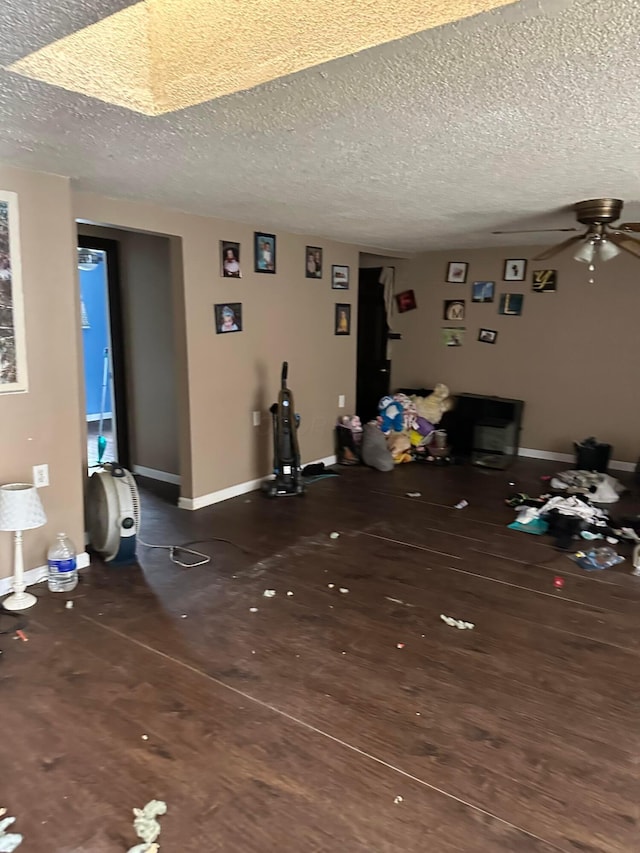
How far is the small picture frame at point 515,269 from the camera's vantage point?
249 inches

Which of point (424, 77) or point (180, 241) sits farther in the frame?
point (180, 241)

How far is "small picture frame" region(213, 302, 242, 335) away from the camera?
4664mm

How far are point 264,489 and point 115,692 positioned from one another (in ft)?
9.17

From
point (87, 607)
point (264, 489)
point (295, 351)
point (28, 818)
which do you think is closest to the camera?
point (28, 818)

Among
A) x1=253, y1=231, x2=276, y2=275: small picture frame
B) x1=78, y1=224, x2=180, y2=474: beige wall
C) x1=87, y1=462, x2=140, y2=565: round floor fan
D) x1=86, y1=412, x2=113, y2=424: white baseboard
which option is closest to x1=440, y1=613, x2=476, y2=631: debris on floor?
x1=87, y1=462, x2=140, y2=565: round floor fan

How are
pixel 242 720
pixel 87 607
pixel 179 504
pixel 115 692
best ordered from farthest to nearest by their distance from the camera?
pixel 179 504 → pixel 87 607 → pixel 115 692 → pixel 242 720

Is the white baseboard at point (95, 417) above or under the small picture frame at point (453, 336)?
under

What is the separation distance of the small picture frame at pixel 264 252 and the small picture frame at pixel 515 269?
8.78 feet

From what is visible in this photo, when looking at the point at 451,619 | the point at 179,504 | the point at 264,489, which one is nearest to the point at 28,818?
the point at 451,619

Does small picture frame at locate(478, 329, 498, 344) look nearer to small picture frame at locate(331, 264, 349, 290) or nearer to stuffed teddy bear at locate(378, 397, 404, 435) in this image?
stuffed teddy bear at locate(378, 397, 404, 435)

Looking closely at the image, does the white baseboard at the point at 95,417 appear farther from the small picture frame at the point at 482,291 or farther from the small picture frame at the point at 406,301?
the small picture frame at the point at 482,291

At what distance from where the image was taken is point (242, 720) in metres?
2.27

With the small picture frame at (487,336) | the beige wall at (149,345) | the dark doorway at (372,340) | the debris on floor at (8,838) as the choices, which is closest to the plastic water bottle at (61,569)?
the debris on floor at (8,838)

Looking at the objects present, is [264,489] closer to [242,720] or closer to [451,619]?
[451,619]
